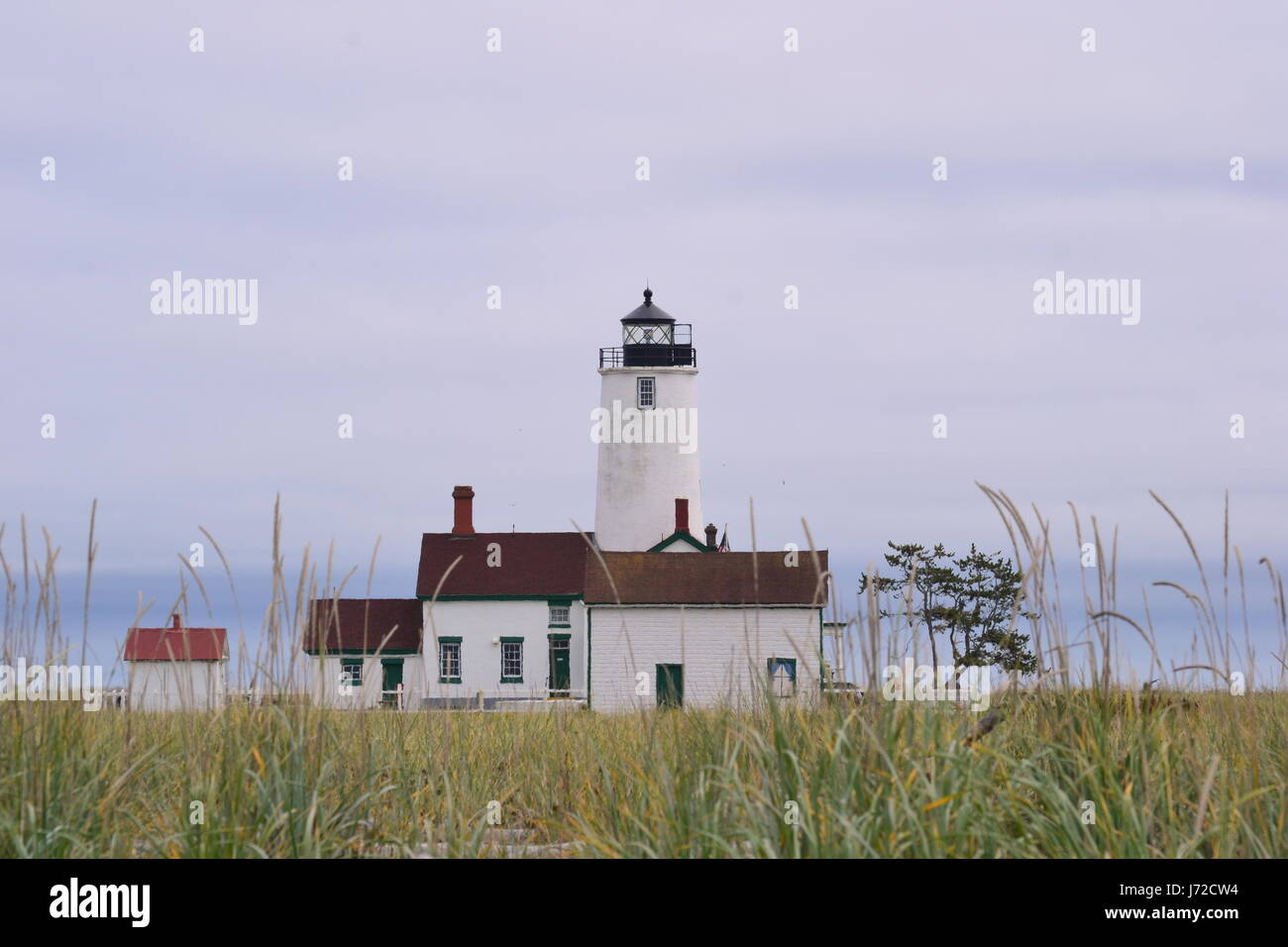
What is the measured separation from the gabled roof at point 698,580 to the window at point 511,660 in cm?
689

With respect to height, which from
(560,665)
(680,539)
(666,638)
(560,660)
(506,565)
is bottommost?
(560,665)

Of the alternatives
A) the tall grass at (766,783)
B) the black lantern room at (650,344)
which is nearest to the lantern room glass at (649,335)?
the black lantern room at (650,344)

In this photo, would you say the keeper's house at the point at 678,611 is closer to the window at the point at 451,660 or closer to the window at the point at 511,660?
the window at the point at 511,660

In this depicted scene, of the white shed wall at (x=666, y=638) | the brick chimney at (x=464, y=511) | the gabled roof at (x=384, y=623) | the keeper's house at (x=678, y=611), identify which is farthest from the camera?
the brick chimney at (x=464, y=511)

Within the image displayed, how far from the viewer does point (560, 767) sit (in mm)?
8156

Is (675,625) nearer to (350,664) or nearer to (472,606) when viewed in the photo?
(472,606)

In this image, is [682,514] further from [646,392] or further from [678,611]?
[678,611]

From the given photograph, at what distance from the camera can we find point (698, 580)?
33.7 meters

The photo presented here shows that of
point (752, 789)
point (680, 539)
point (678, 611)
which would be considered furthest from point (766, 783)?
point (680, 539)

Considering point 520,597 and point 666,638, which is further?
point 520,597

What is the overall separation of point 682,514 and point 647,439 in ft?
8.96

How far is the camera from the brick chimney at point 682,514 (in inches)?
1614

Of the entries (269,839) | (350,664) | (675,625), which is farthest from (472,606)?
A: (269,839)

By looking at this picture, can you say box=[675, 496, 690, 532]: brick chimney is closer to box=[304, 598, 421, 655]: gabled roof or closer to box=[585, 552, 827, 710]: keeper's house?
box=[585, 552, 827, 710]: keeper's house
